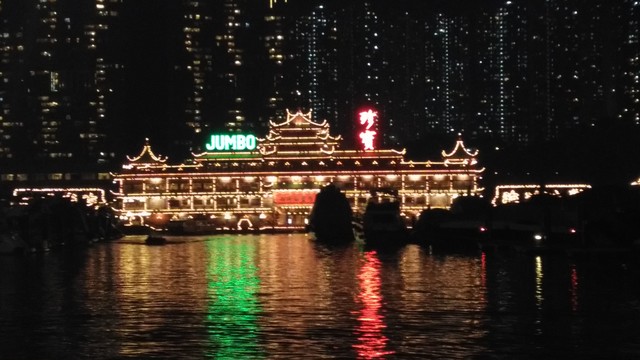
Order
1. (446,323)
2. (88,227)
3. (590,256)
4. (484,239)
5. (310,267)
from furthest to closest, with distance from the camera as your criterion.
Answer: (88,227)
(484,239)
(590,256)
(310,267)
(446,323)

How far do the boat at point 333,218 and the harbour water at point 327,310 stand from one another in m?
32.9

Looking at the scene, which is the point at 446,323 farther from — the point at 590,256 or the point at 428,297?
the point at 590,256

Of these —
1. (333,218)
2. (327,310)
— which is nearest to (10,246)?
(333,218)

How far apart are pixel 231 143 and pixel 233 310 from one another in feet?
409

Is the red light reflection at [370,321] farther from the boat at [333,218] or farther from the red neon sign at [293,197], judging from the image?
the red neon sign at [293,197]

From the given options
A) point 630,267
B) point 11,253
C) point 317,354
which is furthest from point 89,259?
point 317,354

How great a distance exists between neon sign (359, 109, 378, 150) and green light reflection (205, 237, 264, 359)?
3849 inches

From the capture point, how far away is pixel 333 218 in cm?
9019

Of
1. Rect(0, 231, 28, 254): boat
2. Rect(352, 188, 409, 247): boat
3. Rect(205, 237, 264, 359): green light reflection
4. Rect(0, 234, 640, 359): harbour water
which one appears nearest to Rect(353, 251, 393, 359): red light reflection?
Rect(0, 234, 640, 359): harbour water

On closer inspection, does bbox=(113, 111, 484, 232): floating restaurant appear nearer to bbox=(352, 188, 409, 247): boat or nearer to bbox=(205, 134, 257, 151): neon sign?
bbox=(205, 134, 257, 151): neon sign

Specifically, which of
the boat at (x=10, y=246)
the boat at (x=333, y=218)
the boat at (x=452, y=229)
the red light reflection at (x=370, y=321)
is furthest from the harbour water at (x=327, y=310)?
the boat at (x=333, y=218)

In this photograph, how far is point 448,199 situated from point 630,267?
103 meters

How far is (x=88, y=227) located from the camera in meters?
99.6

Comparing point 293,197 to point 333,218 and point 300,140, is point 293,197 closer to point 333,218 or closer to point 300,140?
point 300,140
